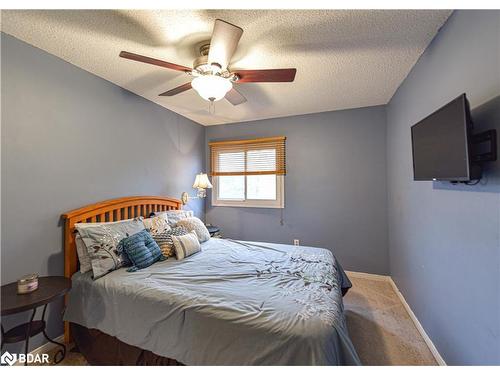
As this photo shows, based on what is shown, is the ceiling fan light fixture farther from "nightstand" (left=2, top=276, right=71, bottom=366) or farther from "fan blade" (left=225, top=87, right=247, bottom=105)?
"nightstand" (left=2, top=276, right=71, bottom=366)

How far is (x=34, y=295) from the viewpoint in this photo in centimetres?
147

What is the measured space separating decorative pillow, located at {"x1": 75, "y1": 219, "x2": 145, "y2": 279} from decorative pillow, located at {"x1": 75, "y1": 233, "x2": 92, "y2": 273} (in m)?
0.06

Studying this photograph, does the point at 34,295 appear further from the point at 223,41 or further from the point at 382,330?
the point at 382,330

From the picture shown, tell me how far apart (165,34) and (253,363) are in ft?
7.55

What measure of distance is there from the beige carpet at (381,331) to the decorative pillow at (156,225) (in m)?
1.15

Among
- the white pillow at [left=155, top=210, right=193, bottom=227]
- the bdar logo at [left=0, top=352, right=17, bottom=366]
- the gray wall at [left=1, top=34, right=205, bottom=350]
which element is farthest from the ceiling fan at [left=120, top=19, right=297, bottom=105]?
the bdar logo at [left=0, top=352, right=17, bottom=366]

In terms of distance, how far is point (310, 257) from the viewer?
219 centimetres

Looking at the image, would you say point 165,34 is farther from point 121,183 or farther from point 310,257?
point 310,257

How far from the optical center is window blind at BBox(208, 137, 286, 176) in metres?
3.72

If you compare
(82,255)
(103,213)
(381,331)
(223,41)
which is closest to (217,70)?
(223,41)

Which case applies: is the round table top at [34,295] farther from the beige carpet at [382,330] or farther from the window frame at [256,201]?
the window frame at [256,201]

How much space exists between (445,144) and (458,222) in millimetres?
552

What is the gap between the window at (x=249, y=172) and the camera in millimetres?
3738

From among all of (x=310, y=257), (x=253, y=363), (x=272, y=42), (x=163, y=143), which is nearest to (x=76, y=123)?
(x=163, y=143)
